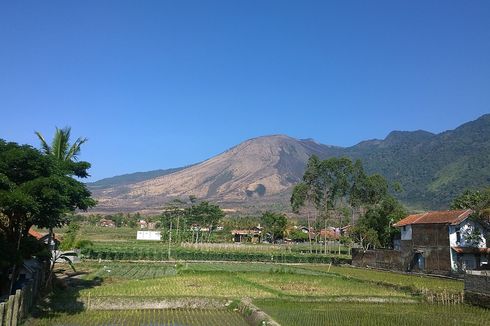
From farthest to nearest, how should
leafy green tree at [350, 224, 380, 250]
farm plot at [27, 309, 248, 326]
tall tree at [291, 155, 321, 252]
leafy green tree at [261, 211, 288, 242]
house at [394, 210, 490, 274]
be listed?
leafy green tree at [261, 211, 288, 242] < tall tree at [291, 155, 321, 252] < leafy green tree at [350, 224, 380, 250] < house at [394, 210, 490, 274] < farm plot at [27, 309, 248, 326]

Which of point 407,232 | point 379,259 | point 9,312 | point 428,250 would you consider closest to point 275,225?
point 379,259

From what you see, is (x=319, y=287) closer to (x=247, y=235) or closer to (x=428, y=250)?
(x=428, y=250)

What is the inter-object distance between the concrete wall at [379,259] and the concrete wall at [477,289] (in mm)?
18105

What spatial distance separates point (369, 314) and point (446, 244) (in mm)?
20295

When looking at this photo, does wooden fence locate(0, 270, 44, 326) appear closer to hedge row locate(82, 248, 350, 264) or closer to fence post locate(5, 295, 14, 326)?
fence post locate(5, 295, 14, 326)

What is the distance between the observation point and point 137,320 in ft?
58.4

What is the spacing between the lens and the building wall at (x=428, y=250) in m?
36.8

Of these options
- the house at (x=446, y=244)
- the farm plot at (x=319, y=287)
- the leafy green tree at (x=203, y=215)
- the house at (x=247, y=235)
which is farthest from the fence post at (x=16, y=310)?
the house at (x=247, y=235)

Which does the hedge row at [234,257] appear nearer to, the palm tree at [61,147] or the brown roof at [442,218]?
the brown roof at [442,218]

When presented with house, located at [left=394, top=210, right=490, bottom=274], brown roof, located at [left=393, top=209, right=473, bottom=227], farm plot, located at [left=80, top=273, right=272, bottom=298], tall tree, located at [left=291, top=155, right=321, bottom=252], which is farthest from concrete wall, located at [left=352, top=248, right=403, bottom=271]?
tall tree, located at [left=291, top=155, right=321, bottom=252]

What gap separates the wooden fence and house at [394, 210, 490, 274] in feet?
101

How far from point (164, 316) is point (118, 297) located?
2.87 meters

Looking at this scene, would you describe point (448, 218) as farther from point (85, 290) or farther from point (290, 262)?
point (85, 290)

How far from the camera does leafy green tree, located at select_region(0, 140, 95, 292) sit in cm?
1661
